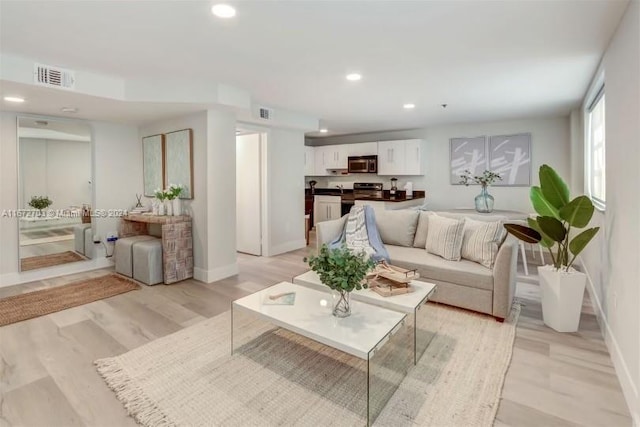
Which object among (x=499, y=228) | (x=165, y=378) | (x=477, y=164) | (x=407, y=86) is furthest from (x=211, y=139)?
(x=477, y=164)

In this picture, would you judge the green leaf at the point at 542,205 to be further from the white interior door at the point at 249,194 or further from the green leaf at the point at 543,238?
the white interior door at the point at 249,194

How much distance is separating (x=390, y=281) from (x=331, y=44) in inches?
74.8

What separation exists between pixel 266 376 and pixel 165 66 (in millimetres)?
2770

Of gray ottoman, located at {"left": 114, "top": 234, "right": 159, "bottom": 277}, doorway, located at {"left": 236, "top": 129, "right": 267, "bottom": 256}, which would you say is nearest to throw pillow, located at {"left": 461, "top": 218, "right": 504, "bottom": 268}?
doorway, located at {"left": 236, "top": 129, "right": 267, "bottom": 256}

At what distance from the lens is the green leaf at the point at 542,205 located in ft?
9.00

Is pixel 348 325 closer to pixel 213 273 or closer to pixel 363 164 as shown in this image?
pixel 213 273

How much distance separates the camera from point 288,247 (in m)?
5.73

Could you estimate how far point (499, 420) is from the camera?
1745 millimetres

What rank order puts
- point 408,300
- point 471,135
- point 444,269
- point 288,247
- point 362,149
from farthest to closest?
1. point 362,149
2. point 471,135
3. point 288,247
4. point 444,269
5. point 408,300

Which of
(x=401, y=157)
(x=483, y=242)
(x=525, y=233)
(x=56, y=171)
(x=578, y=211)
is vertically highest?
(x=401, y=157)

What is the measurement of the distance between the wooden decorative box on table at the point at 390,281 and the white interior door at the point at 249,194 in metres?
3.08

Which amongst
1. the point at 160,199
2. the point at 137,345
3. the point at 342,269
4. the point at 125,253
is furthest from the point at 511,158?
the point at 125,253

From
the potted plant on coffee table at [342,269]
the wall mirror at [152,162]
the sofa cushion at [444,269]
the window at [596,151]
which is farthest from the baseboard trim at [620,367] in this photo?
the wall mirror at [152,162]

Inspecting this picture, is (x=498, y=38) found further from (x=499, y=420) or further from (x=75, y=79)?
(x=75, y=79)
